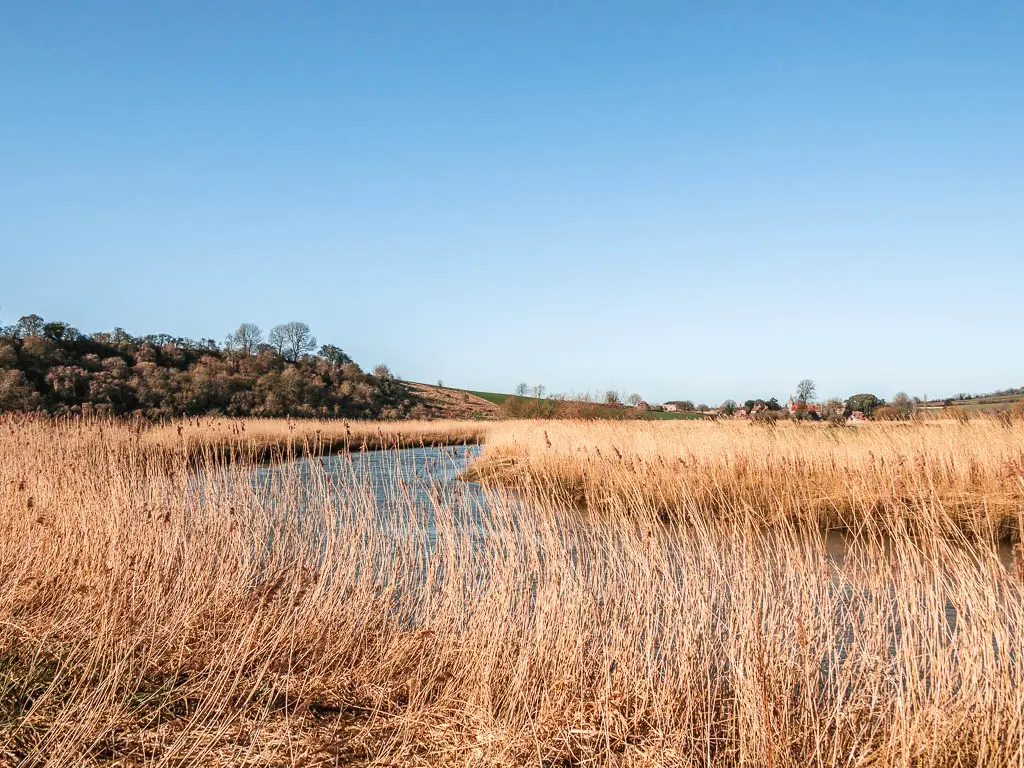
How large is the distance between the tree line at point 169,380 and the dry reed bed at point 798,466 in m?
16.3

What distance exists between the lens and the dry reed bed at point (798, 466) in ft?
27.1

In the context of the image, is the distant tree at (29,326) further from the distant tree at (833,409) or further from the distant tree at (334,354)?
the distant tree at (833,409)

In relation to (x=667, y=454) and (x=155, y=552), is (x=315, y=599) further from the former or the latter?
(x=667, y=454)

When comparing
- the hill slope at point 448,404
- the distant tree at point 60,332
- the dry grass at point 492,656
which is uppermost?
A: the distant tree at point 60,332

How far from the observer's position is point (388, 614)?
4.46 m

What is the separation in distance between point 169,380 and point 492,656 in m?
38.1

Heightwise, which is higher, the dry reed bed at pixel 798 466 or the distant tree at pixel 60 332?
the distant tree at pixel 60 332

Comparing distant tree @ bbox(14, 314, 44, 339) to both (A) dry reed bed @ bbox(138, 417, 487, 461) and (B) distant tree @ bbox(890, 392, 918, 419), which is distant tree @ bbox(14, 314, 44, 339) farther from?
(B) distant tree @ bbox(890, 392, 918, 419)

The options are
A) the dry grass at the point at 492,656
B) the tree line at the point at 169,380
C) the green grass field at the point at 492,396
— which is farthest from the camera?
the green grass field at the point at 492,396

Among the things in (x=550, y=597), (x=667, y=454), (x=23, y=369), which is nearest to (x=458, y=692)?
(x=550, y=597)

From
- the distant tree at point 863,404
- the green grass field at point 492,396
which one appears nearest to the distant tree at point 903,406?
the distant tree at point 863,404

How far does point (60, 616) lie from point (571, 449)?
9.72m

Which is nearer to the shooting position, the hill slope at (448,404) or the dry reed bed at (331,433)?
the dry reed bed at (331,433)

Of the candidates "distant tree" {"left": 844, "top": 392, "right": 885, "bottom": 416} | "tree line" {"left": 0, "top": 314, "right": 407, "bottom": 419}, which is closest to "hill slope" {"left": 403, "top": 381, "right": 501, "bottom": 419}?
"tree line" {"left": 0, "top": 314, "right": 407, "bottom": 419}
